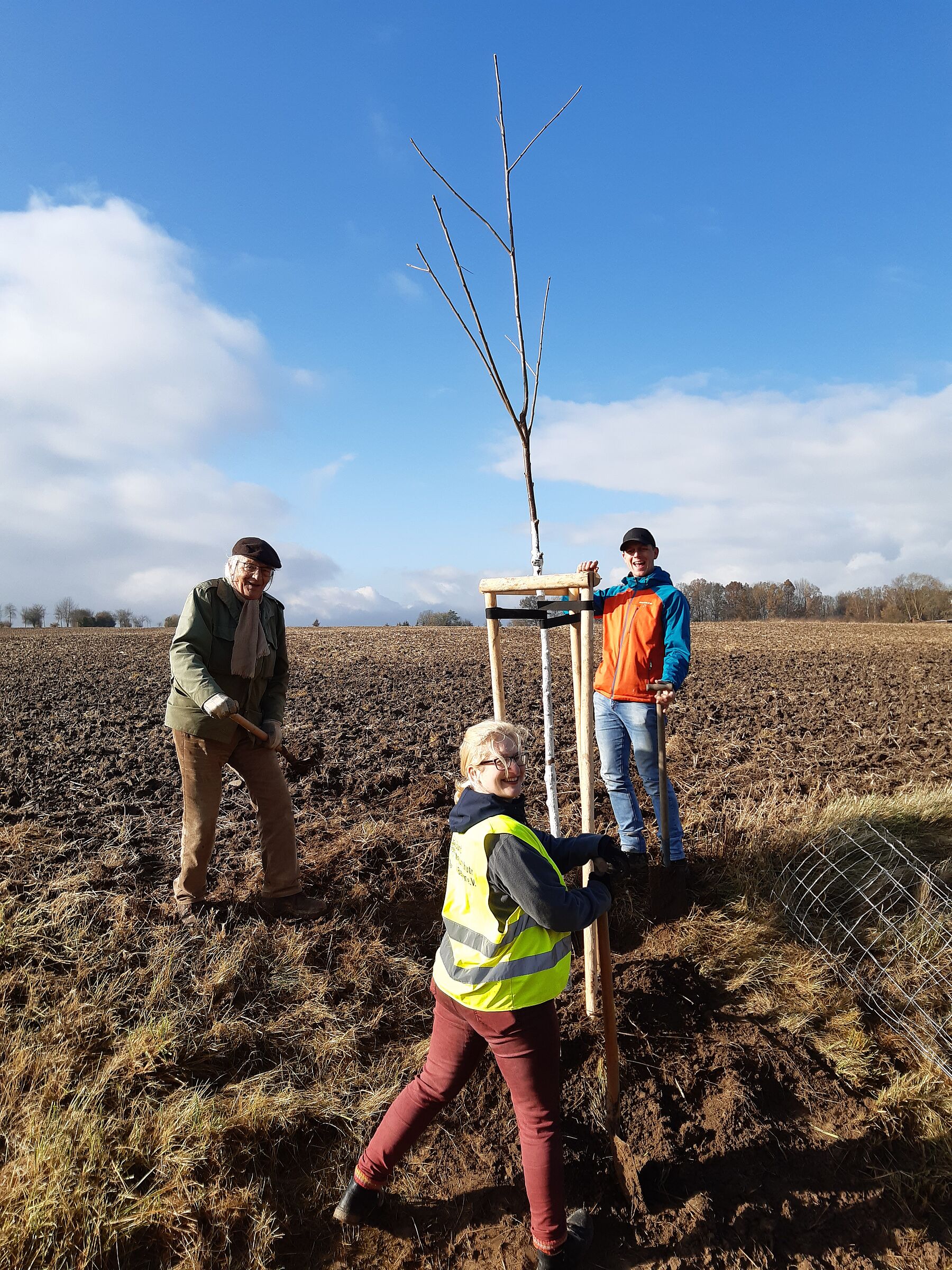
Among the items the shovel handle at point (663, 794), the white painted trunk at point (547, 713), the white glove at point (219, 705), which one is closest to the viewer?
the white painted trunk at point (547, 713)

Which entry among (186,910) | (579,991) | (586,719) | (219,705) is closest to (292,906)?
(186,910)

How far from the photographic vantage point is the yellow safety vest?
210 cm

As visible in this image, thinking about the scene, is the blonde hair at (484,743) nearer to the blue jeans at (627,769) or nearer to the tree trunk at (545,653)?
the tree trunk at (545,653)

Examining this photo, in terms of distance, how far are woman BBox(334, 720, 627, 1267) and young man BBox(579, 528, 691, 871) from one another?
1.95 metres

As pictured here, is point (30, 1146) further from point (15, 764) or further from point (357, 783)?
point (15, 764)

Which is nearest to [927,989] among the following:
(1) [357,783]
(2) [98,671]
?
(1) [357,783]

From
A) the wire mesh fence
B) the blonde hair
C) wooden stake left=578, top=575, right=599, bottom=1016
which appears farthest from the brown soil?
the blonde hair

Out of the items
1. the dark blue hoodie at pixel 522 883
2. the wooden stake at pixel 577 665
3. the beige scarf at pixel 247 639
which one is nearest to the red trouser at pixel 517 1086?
the dark blue hoodie at pixel 522 883

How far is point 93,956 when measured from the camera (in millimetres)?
3506

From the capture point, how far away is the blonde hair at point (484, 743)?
7.31 feet

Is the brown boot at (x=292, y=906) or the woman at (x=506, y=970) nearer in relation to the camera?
the woman at (x=506, y=970)

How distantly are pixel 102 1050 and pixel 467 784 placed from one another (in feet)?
7.20

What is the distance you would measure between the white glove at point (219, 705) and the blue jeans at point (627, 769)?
2.13m

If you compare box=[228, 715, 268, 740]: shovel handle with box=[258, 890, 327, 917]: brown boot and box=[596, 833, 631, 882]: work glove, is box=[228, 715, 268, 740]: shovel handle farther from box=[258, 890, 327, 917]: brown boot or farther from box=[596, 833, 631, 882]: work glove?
box=[596, 833, 631, 882]: work glove
